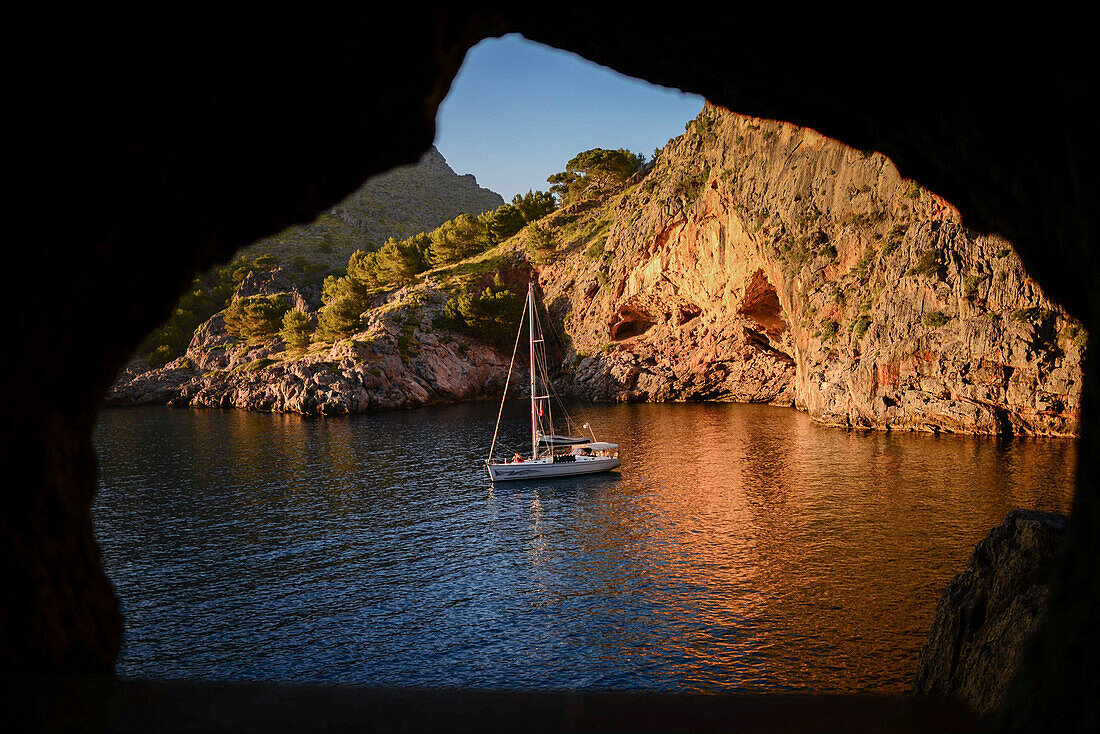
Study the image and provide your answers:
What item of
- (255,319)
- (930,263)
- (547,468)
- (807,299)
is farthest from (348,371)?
(930,263)

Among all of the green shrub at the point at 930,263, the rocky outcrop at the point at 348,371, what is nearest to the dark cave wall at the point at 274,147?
the green shrub at the point at 930,263

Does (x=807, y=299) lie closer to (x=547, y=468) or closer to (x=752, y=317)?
(x=752, y=317)

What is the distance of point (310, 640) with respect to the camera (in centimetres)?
2552

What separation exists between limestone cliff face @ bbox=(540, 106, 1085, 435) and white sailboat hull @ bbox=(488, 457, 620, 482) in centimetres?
2846

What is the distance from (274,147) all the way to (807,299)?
71822mm

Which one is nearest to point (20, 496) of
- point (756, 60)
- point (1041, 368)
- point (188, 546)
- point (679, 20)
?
point (679, 20)

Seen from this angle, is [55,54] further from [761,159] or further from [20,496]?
[761,159]

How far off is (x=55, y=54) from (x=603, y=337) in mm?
99153

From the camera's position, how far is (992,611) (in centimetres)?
1468

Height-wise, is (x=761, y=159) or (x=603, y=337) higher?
(x=761, y=159)

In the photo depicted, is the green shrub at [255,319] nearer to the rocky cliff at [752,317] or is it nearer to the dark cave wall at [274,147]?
the rocky cliff at [752,317]

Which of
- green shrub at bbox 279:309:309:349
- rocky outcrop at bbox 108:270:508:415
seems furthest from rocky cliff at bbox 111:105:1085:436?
green shrub at bbox 279:309:309:349

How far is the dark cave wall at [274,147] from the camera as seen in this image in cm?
695

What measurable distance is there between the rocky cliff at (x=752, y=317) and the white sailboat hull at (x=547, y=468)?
27.9 m
